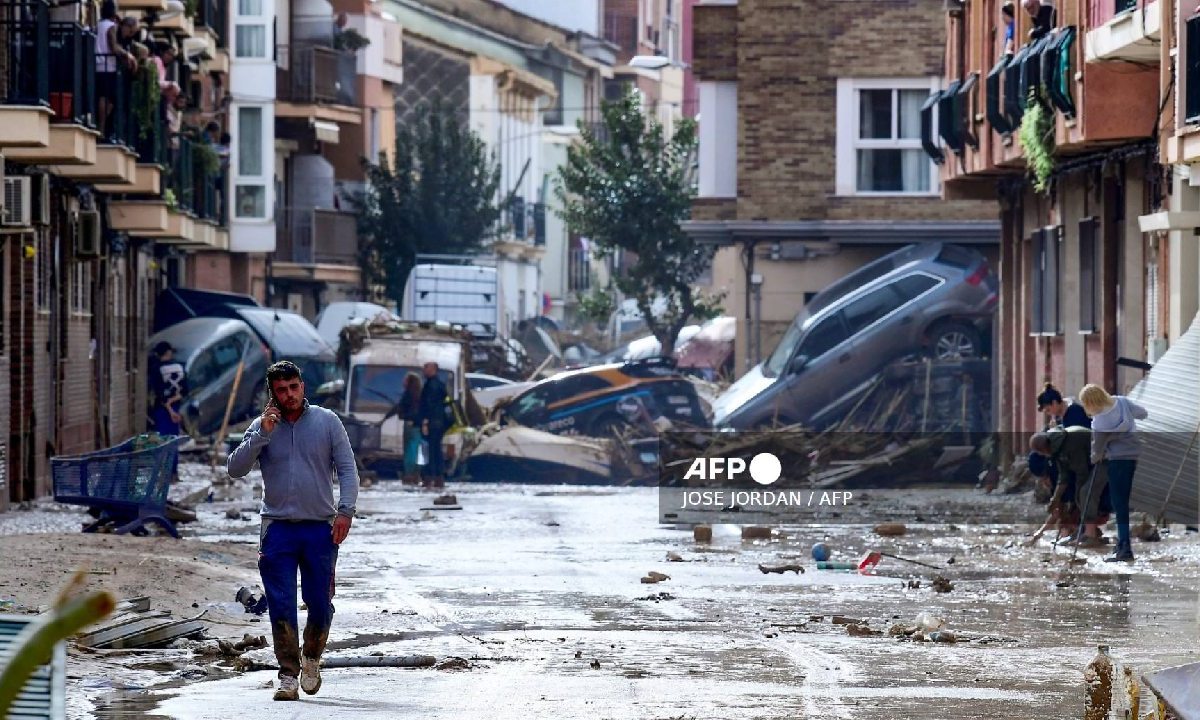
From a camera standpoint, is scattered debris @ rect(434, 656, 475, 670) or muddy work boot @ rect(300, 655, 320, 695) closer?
muddy work boot @ rect(300, 655, 320, 695)

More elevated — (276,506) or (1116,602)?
(276,506)

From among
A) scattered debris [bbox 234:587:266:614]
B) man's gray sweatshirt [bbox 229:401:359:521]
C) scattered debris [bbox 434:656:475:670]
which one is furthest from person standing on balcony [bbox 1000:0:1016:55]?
man's gray sweatshirt [bbox 229:401:359:521]

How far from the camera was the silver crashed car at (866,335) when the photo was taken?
35.5 meters

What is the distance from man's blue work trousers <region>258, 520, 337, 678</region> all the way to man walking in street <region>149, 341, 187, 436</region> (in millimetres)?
21209

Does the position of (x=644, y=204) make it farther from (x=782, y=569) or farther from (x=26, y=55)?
(x=782, y=569)

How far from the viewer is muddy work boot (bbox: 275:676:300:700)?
10.3m

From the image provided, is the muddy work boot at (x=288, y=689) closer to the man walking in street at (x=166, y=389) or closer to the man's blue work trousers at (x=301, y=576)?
the man's blue work trousers at (x=301, y=576)

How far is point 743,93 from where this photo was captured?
45000mm

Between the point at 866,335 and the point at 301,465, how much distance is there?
25.3m

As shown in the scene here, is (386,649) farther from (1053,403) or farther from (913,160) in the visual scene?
(913,160)

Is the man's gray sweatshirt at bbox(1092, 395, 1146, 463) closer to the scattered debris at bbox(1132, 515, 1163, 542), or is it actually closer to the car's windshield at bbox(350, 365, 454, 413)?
the scattered debris at bbox(1132, 515, 1163, 542)

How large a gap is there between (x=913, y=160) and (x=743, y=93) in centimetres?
350

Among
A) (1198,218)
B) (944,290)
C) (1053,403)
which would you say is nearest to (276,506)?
(1198,218)

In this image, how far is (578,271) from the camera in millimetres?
95812
